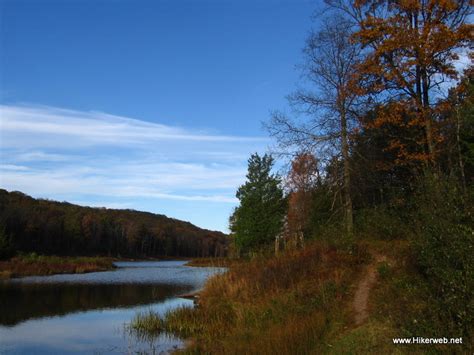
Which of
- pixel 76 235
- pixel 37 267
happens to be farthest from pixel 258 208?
pixel 76 235

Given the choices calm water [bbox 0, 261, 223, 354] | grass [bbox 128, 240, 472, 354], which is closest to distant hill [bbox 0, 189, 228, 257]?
calm water [bbox 0, 261, 223, 354]

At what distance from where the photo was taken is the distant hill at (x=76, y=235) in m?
95.9

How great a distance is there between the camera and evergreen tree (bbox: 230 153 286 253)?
50906mm

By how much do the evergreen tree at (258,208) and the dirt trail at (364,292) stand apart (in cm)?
3632

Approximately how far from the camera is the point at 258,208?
51750 mm

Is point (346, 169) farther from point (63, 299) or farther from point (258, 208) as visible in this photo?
point (258, 208)

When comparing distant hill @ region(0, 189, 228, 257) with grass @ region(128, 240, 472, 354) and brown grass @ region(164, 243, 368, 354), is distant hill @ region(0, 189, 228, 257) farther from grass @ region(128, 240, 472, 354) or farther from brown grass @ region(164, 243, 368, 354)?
grass @ region(128, 240, 472, 354)

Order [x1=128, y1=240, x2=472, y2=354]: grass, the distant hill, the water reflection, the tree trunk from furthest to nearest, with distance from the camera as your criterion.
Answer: the distant hill
the water reflection
the tree trunk
[x1=128, y1=240, x2=472, y2=354]: grass

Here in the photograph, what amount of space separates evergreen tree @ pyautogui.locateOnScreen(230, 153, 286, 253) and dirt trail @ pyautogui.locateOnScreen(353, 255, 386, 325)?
36321 millimetres

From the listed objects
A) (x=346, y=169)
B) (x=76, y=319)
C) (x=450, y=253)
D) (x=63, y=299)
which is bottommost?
(x=76, y=319)

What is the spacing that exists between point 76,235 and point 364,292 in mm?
118409

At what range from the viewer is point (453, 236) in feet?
23.3

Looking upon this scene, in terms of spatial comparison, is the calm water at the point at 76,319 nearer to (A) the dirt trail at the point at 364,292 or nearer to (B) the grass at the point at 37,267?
(A) the dirt trail at the point at 364,292

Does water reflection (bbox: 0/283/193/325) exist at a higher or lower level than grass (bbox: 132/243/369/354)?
lower
